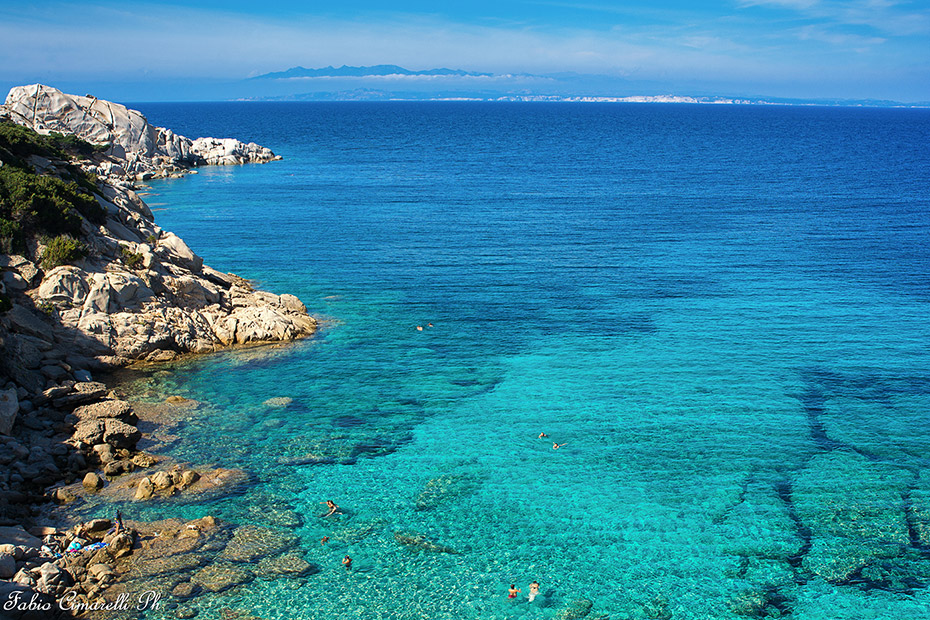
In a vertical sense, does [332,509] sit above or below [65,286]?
below

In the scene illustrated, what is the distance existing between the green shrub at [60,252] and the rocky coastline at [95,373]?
73 millimetres

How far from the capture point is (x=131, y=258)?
1435 inches

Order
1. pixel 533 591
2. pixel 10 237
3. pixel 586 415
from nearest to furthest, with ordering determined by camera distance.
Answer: pixel 533 591
pixel 586 415
pixel 10 237

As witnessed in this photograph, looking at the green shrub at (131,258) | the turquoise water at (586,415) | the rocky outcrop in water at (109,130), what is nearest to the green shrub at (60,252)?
the green shrub at (131,258)

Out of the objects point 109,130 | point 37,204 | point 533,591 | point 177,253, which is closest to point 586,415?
point 533,591

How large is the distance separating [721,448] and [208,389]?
2123 cm

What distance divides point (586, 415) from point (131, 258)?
24.9 m

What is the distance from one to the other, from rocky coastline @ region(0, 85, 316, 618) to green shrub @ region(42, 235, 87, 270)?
0.07 meters

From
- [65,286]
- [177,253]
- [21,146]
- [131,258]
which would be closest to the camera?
[65,286]

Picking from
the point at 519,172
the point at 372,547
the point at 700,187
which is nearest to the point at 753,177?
the point at 700,187

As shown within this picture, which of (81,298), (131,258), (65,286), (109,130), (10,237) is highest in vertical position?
(109,130)

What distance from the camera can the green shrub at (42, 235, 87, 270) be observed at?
33.0 meters

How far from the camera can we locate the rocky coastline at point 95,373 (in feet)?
60.2

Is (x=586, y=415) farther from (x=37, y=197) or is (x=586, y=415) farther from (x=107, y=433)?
(x=37, y=197)
